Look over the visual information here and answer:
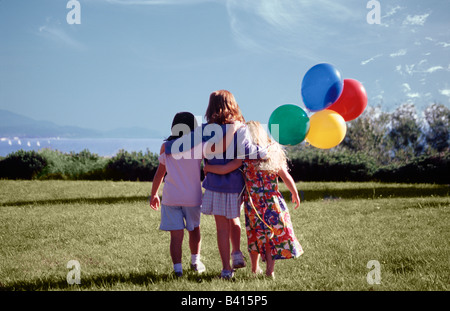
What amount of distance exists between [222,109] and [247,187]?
30.2 inches

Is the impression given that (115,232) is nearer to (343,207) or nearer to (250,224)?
(250,224)

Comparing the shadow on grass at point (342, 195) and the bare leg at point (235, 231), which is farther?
the shadow on grass at point (342, 195)

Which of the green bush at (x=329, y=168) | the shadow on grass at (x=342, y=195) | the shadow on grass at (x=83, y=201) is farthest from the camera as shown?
the green bush at (x=329, y=168)

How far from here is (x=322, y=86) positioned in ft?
13.1

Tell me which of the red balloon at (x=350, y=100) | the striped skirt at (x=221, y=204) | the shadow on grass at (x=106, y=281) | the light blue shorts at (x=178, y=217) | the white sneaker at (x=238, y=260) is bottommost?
the shadow on grass at (x=106, y=281)

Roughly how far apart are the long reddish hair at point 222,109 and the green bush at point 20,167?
11941 millimetres

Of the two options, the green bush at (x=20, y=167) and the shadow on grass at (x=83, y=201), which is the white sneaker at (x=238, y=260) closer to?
the shadow on grass at (x=83, y=201)

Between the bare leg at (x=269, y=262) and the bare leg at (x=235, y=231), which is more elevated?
the bare leg at (x=235, y=231)

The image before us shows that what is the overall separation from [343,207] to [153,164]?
7.80 metres

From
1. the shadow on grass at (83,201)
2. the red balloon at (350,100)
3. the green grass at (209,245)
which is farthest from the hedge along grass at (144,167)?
the red balloon at (350,100)

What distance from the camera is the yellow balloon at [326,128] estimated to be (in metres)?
3.93

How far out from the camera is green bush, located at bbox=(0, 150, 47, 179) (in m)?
13.5

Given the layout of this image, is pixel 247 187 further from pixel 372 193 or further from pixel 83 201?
pixel 372 193

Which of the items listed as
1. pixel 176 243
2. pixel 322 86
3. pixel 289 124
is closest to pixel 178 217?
pixel 176 243
